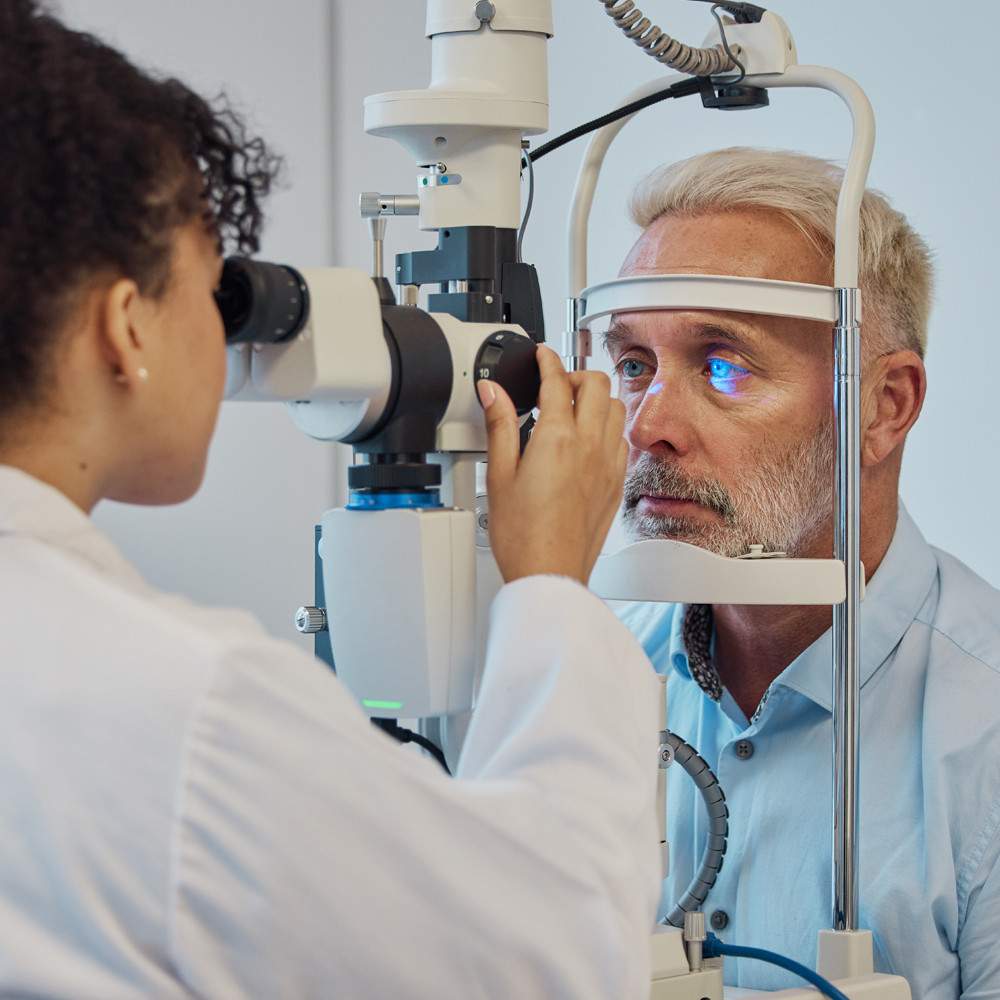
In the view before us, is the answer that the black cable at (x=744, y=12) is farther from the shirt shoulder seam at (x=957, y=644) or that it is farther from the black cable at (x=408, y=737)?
the black cable at (x=408, y=737)

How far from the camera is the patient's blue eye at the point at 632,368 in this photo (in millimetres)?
1592

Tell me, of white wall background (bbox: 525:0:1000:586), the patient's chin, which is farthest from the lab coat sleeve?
white wall background (bbox: 525:0:1000:586)

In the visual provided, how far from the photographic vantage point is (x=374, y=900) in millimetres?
733

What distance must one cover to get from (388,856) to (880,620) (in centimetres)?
91

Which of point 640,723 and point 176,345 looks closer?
point 176,345

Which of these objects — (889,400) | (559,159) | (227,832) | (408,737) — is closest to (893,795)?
(889,400)

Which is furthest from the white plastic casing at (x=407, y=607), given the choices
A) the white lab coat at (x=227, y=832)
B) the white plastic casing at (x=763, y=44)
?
the white plastic casing at (x=763, y=44)

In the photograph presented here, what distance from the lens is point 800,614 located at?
1.64 metres

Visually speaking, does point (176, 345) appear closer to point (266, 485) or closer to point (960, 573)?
point (960, 573)

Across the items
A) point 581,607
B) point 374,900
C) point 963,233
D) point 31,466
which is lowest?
point 374,900

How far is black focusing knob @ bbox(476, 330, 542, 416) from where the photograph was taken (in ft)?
3.52

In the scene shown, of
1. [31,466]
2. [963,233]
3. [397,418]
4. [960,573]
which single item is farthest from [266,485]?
[31,466]

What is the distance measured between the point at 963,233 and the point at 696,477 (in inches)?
34.7

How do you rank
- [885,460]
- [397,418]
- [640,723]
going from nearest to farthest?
[640,723], [397,418], [885,460]
